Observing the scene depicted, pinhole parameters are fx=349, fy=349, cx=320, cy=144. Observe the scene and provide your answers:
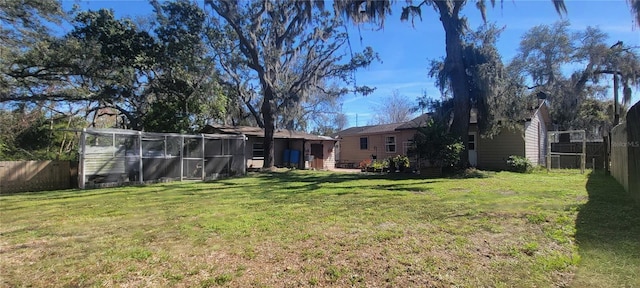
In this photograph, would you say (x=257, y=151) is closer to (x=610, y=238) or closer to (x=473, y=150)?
(x=473, y=150)

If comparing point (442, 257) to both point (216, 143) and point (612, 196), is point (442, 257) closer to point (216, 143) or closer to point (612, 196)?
point (612, 196)

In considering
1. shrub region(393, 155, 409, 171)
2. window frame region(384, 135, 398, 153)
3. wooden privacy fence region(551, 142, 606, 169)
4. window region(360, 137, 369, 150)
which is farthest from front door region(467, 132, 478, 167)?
window region(360, 137, 369, 150)

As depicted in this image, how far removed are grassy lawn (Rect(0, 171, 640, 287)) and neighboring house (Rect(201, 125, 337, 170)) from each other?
13.3 m

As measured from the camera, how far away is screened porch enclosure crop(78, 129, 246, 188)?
38.1 ft

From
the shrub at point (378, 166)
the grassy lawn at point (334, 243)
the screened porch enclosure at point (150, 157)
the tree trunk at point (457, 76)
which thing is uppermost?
the tree trunk at point (457, 76)

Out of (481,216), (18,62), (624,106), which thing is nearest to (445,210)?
(481,216)

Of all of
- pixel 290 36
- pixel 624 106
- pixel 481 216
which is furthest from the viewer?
pixel 624 106

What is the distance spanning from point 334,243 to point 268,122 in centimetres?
1499

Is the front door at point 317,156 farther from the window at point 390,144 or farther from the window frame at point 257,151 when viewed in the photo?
the window at point 390,144

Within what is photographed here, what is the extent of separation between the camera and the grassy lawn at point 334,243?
337 centimetres

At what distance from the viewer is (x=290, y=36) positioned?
736 inches

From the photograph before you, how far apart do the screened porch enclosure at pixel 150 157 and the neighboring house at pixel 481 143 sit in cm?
868

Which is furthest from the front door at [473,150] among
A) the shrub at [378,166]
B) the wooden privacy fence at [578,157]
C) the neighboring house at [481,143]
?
the shrub at [378,166]

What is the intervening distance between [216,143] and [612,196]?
1333cm
